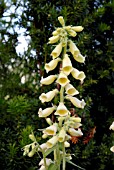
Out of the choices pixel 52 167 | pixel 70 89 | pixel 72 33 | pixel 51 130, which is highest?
pixel 72 33

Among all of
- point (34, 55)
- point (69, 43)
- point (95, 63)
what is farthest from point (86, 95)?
point (69, 43)

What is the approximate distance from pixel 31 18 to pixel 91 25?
0.40 meters

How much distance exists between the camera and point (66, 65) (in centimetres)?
176

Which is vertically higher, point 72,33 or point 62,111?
point 72,33

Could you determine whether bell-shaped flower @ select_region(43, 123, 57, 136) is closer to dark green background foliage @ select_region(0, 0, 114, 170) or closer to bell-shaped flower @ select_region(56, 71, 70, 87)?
bell-shaped flower @ select_region(56, 71, 70, 87)

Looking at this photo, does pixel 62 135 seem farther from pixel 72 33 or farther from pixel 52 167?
pixel 72 33

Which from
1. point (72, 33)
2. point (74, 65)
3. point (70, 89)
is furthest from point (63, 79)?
point (74, 65)

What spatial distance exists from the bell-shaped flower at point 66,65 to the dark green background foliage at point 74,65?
0.82 meters

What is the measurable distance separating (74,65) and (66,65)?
4.06 ft

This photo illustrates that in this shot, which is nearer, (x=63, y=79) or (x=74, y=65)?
(x=63, y=79)

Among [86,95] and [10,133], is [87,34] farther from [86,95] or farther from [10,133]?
[10,133]

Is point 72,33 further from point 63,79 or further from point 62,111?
point 62,111

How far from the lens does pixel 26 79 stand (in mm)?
3160

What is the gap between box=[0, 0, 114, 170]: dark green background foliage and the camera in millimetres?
2672
